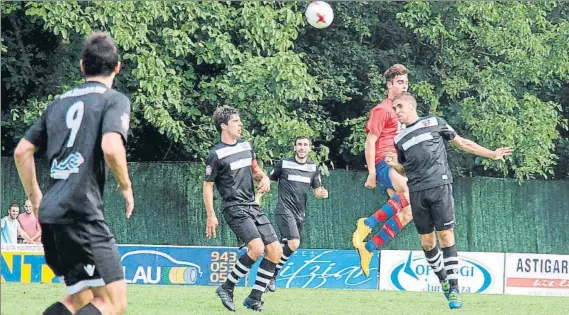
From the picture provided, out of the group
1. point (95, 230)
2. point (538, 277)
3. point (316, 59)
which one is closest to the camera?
point (95, 230)

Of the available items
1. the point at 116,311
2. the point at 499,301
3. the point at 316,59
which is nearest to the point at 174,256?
the point at 316,59

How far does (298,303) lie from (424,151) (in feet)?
7.82

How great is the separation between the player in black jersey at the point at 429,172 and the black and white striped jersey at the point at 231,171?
1411mm

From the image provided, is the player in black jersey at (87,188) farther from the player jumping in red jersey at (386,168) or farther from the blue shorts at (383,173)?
the blue shorts at (383,173)

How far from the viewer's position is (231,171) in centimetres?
1045

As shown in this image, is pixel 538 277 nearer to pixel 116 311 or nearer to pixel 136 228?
pixel 136 228

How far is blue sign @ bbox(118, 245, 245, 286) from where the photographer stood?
1920cm

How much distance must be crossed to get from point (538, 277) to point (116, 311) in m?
15.2

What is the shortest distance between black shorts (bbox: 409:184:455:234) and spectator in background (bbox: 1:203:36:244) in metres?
10.1

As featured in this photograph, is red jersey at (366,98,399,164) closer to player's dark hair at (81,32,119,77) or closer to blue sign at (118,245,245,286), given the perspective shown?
player's dark hair at (81,32,119,77)

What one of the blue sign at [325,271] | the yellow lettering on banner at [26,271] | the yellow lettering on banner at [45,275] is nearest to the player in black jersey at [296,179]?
the blue sign at [325,271]

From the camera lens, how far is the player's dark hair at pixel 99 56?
19.4 ft

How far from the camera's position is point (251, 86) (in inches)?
751

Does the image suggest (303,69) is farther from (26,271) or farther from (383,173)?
(383,173)
